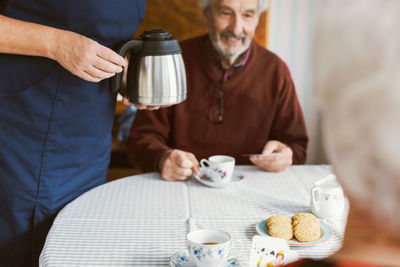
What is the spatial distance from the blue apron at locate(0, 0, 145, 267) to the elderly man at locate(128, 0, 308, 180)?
55 centimetres

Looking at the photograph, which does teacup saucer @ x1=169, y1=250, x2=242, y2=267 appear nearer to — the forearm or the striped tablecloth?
the striped tablecloth

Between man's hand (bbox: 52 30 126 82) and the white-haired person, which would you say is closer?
the white-haired person

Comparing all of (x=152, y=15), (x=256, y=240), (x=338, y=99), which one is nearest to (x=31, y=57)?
(x=256, y=240)

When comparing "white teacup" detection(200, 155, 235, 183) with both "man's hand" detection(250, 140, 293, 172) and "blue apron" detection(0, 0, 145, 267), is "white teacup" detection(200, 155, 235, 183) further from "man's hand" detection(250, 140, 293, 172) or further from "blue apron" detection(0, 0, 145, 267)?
"blue apron" detection(0, 0, 145, 267)

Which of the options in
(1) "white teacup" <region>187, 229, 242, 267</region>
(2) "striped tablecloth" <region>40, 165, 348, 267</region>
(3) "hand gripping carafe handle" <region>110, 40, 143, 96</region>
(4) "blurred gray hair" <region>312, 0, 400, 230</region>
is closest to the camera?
(4) "blurred gray hair" <region>312, 0, 400, 230</region>

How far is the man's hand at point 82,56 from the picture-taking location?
1374 millimetres

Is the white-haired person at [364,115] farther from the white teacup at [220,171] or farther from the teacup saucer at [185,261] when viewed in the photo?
the white teacup at [220,171]

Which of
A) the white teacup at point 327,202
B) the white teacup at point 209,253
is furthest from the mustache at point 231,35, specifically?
the white teacup at point 209,253

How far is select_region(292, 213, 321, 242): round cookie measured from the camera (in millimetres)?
1202

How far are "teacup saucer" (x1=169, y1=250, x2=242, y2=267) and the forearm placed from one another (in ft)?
2.15

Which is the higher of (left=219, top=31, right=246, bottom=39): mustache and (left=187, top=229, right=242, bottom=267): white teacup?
(left=219, top=31, right=246, bottom=39): mustache

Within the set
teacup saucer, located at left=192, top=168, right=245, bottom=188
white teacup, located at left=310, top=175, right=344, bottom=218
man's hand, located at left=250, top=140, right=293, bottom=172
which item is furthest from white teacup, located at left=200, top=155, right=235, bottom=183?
white teacup, located at left=310, top=175, right=344, bottom=218

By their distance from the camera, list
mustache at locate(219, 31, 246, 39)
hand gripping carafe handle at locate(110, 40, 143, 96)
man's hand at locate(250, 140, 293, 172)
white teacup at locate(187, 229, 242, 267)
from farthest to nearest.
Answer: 1. mustache at locate(219, 31, 246, 39)
2. man's hand at locate(250, 140, 293, 172)
3. hand gripping carafe handle at locate(110, 40, 143, 96)
4. white teacup at locate(187, 229, 242, 267)

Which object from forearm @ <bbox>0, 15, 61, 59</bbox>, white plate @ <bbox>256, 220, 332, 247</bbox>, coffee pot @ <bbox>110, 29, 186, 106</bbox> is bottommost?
white plate @ <bbox>256, 220, 332, 247</bbox>
